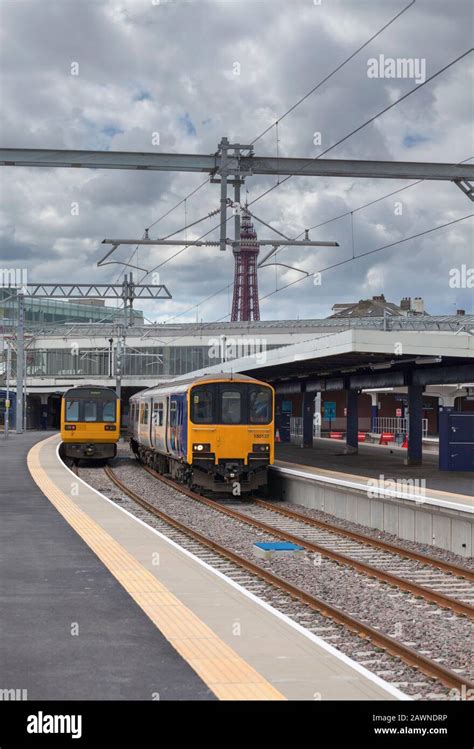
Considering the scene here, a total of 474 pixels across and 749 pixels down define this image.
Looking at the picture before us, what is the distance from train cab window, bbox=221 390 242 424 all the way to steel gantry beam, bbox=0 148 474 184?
279 inches

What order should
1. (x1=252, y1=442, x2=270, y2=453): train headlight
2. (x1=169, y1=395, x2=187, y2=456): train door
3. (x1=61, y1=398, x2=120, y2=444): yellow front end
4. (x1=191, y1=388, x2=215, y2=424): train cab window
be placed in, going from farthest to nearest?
(x1=61, y1=398, x2=120, y2=444): yellow front end
(x1=169, y1=395, x2=187, y2=456): train door
(x1=252, y1=442, x2=270, y2=453): train headlight
(x1=191, y1=388, x2=215, y2=424): train cab window

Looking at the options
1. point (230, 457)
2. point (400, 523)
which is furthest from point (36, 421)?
point (400, 523)

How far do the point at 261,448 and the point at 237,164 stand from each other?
866 centimetres

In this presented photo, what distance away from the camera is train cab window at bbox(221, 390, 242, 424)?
23.6 meters

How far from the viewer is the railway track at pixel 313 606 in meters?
8.13

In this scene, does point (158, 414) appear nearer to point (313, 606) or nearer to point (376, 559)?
point (376, 559)

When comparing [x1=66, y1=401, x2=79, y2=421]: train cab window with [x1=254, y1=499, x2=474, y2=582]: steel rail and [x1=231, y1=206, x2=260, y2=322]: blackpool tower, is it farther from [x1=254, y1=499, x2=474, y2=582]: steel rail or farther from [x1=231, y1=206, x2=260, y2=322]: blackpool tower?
[x1=231, y1=206, x2=260, y2=322]: blackpool tower

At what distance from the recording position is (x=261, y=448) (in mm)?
23719

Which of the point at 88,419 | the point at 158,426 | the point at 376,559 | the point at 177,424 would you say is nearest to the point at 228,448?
the point at 177,424

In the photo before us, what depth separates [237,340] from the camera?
85.1 metres

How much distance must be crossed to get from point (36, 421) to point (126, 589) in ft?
268

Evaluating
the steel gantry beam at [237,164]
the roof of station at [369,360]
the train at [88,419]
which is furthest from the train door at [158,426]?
the steel gantry beam at [237,164]

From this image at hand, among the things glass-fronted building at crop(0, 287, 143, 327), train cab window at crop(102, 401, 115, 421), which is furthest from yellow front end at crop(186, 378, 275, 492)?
glass-fronted building at crop(0, 287, 143, 327)
